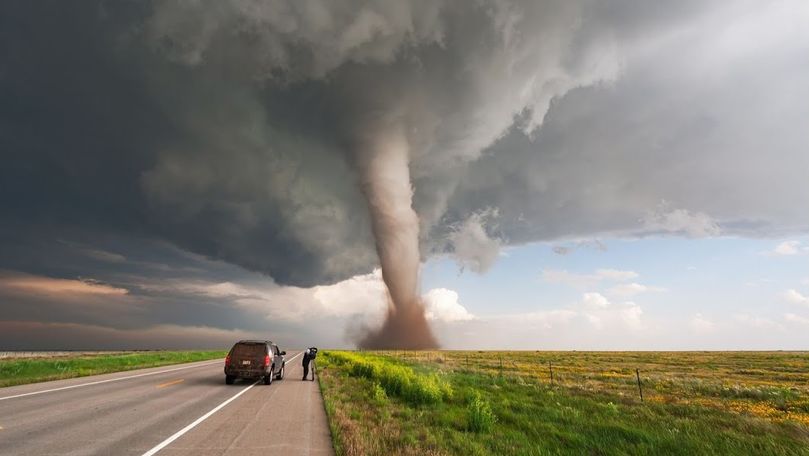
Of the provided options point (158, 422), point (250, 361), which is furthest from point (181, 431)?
point (250, 361)

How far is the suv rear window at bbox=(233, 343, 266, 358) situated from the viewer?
18.3 m

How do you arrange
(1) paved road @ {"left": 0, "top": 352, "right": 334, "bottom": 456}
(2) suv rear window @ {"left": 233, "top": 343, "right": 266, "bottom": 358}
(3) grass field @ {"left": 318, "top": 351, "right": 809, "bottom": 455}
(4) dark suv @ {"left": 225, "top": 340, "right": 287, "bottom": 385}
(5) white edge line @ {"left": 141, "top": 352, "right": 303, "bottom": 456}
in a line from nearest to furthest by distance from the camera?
(5) white edge line @ {"left": 141, "top": 352, "right": 303, "bottom": 456}, (1) paved road @ {"left": 0, "top": 352, "right": 334, "bottom": 456}, (3) grass field @ {"left": 318, "top": 351, "right": 809, "bottom": 455}, (4) dark suv @ {"left": 225, "top": 340, "right": 287, "bottom": 385}, (2) suv rear window @ {"left": 233, "top": 343, "right": 266, "bottom": 358}

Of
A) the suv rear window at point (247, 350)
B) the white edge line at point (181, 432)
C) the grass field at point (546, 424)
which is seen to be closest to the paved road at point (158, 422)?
the white edge line at point (181, 432)

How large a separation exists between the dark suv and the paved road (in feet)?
10.2

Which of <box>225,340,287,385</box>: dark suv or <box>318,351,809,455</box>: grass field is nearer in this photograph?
<box>318,351,809,455</box>: grass field

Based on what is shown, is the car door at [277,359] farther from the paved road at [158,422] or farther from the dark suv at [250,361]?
the paved road at [158,422]

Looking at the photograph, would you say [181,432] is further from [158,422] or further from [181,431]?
[158,422]

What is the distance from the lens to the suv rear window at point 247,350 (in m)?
18.3

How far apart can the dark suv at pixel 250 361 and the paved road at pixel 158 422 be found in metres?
3.10

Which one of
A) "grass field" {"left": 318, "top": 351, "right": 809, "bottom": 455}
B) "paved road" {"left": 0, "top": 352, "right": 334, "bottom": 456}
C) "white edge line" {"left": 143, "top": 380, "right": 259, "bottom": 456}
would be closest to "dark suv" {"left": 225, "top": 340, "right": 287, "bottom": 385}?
"paved road" {"left": 0, "top": 352, "right": 334, "bottom": 456}

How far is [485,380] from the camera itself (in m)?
23.9

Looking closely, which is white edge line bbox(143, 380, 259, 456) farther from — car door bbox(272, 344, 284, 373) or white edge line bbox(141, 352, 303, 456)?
car door bbox(272, 344, 284, 373)

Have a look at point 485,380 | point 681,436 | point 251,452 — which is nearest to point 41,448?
point 251,452

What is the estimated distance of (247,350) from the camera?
18.5 metres
